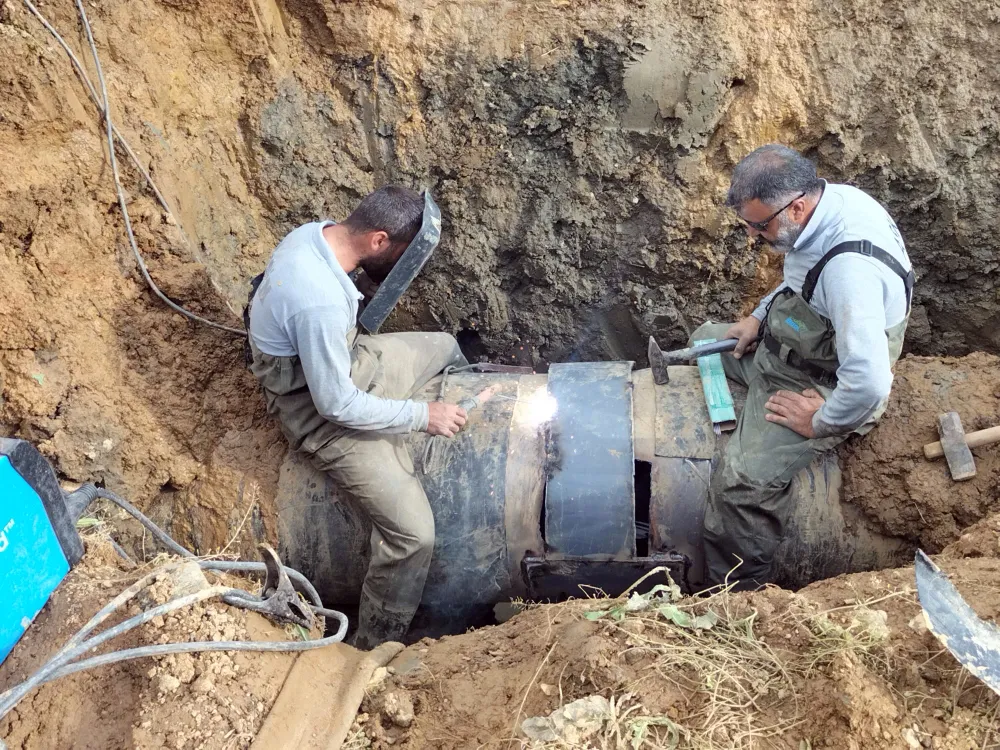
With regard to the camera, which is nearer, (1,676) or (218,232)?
(1,676)

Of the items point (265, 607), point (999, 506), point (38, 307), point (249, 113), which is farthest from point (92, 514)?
point (999, 506)

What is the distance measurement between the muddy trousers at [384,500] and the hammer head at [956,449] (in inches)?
98.7

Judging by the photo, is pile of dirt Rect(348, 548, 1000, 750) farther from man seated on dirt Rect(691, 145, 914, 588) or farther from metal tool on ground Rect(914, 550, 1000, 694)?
man seated on dirt Rect(691, 145, 914, 588)

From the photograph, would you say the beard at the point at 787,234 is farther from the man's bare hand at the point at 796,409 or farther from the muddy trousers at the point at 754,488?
the man's bare hand at the point at 796,409

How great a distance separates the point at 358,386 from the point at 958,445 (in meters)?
2.93

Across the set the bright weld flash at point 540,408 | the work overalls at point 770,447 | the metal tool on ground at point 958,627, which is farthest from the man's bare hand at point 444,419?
the metal tool on ground at point 958,627

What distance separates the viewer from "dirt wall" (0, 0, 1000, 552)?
3.67m

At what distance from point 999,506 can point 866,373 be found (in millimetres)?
1028

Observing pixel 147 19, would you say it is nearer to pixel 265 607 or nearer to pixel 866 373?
pixel 265 607

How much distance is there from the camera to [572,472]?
3.55 metres

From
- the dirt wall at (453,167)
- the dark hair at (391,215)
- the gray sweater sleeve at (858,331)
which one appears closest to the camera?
the gray sweater sleeve at (858,331)

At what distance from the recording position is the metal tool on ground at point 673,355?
3.81m

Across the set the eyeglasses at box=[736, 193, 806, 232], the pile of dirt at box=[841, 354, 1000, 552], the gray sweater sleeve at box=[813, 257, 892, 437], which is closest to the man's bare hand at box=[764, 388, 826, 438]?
the gray sweater sleeve at box=[813, 257, 892, 437]

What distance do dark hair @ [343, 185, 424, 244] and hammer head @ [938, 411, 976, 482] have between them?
8.81 ft
